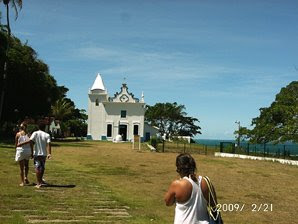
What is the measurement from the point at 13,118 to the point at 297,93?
26135 millimetres

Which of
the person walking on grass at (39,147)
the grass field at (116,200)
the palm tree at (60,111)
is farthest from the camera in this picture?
the palm tree at (60,111)

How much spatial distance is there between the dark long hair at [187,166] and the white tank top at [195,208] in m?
0.05

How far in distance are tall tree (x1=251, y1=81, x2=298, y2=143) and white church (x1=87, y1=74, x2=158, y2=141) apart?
86.5 feet

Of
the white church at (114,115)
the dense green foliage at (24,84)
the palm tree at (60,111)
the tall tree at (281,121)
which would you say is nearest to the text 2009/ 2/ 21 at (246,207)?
the tall tree at (281,121)

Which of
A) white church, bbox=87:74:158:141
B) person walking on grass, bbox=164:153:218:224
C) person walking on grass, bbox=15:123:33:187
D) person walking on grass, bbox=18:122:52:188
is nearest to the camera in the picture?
person walking on grass, bbox=164:153:218:224

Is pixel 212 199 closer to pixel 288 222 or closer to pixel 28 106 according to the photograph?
pixel 288 222

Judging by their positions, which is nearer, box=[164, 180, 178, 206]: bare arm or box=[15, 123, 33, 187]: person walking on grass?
box=[164, 180, 178, 206]: bare arm

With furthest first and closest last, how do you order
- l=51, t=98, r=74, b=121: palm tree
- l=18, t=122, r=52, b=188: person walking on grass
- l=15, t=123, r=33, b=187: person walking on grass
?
l=51, t=98, r=74, b=121: palm tree → l=15, t=123, r=33, b=187: person walking on grass → l=18, t=122, r=52, b=188: person walking on grass

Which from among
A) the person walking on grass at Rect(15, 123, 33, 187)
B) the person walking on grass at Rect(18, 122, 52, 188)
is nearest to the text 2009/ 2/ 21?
the person walking on grass at Rect(18, 122, 52, 188)

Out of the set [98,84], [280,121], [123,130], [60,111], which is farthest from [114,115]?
[280,121]

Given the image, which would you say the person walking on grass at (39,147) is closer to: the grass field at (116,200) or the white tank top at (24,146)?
the white tank top at (24,146)

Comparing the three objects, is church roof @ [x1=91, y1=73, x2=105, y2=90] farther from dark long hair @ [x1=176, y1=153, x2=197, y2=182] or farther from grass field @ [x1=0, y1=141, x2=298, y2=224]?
dark long hair @ [x1=176, y1=153, x2=197, y2=182]

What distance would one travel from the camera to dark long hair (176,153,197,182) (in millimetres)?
4422

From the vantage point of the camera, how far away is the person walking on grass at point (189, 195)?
4375 mm
